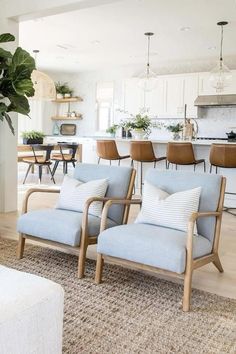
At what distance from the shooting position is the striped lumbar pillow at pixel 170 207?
2.68 m

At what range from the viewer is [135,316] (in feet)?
7.36

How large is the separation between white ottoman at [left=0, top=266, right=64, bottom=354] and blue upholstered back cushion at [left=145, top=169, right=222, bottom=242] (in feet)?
4.86

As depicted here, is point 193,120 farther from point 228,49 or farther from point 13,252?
point 13,252

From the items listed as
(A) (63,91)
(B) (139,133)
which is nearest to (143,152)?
Answer: (B) (139,133)

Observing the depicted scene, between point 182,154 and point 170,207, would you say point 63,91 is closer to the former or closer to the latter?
point 182,154

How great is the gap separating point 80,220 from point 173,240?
2.59 ft

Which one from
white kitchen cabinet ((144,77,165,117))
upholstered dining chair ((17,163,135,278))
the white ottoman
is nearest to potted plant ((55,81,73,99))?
white kitchen cabinet ((144,77,165,117))

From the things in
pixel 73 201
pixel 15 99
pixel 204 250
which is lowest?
pixel 204 250

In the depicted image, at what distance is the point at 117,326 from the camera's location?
212cm

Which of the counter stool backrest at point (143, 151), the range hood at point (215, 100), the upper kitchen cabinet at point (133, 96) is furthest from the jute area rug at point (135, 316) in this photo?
the upper kitchen cabinet at point (133, 96)

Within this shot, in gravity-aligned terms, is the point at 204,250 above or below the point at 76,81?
below

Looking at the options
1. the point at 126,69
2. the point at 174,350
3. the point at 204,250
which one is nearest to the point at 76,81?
the point at 126,69

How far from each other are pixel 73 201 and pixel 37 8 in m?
2.63

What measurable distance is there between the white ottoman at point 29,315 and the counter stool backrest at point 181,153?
13.5ft
